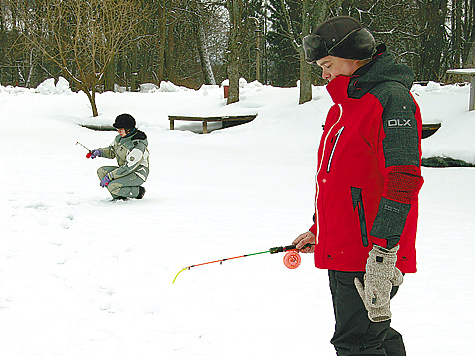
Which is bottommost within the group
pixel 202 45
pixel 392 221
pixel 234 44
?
pixel 392 221

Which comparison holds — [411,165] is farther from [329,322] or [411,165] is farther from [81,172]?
[81,172]

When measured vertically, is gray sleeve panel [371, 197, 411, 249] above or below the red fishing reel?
above

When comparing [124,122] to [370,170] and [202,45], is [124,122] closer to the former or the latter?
[370,170]

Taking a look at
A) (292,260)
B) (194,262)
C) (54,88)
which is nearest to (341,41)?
(292,260)

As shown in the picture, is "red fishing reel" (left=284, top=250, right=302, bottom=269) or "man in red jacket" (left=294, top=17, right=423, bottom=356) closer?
"man in red jacket" (left=294, top=17, right=423, bottom=356)

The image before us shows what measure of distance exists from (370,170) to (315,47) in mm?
531

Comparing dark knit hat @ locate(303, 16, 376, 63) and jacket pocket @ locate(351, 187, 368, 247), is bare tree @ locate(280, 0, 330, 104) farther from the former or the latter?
jacket pocket @ locate(351, 187, 368, 247)

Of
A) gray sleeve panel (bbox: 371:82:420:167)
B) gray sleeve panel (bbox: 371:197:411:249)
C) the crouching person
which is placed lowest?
the crouching person

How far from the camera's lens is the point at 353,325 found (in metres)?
1.90

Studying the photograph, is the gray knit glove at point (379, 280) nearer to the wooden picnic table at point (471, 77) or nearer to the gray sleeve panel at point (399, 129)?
the gray sleeve panel at point (399, 129)

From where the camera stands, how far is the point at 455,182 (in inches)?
321

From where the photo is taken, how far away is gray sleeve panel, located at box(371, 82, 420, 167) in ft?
5.64

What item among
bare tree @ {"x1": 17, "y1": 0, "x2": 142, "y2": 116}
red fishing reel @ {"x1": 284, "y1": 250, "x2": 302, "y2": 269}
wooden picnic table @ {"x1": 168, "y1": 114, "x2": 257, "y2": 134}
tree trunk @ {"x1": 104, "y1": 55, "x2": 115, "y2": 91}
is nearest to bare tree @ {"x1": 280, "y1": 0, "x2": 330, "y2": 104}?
wooden picnic table @ {"x1": 168, "y1": 114, "x2": 257, "y2": 134}

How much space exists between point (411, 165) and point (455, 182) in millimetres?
7088
